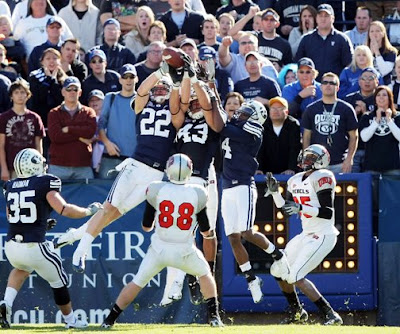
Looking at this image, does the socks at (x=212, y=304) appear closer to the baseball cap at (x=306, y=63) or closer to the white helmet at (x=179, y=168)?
the white helmet at (x=179, y=168)

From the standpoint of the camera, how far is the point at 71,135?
1578cm

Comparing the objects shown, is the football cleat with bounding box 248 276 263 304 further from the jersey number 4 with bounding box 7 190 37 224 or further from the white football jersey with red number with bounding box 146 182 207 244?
the jersey number 4 with bounding box 7 190 37 224

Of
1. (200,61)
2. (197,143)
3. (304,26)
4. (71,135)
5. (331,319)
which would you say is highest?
(304,26)

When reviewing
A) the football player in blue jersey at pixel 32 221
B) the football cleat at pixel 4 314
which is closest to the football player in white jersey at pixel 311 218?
the football player in blue jersey at pixel 32 221

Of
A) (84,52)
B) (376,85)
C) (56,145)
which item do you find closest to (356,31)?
(376,85)

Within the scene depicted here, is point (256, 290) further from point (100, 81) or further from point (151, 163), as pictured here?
point (100, 81)

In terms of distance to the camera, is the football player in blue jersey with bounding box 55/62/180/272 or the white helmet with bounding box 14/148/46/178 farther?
the football player in blue jersey with bounding box 55/62/180/272

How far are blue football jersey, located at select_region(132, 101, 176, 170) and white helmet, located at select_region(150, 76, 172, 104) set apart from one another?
58 mm

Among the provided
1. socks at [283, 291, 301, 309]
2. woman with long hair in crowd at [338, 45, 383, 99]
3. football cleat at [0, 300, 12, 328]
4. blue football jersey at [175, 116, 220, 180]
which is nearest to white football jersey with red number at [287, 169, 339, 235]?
socks at [283, 291, 301, 309]

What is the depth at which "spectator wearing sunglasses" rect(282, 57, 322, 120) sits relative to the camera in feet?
54.6

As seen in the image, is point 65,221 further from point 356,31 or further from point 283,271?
point 356,31

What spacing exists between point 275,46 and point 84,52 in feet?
8.92

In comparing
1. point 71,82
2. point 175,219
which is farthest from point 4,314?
point 71,82

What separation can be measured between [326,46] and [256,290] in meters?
5.07
